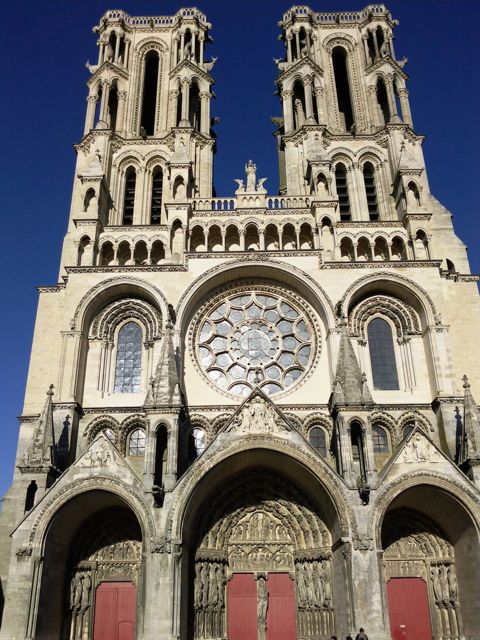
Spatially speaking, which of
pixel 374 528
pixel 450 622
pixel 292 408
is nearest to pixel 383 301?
pixel 292 408

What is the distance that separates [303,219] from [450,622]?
15.5m

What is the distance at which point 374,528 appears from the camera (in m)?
17.7

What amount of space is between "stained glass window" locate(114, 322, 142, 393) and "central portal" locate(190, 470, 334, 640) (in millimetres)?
5350

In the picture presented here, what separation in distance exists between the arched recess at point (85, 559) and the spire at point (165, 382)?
122 inches

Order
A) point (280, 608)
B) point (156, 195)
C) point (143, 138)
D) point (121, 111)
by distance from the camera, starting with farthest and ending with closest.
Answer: point (121, 111) → point (143, 138) → point (156, 195) → point (280, 608)

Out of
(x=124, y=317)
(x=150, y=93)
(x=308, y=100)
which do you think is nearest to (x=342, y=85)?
(x=308, y=100)

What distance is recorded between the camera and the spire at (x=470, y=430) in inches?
740

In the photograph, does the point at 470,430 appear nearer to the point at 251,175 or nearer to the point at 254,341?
→ the point at 254,341

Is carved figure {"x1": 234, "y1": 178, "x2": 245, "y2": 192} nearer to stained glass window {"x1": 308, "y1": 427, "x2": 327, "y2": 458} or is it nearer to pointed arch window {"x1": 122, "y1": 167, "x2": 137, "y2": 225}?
pointed arch window {"x1": 122, "y1": 167, "x2": 137, "y2": 225}

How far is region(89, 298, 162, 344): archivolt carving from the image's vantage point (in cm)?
2319

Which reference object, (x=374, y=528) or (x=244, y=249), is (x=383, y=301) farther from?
(x=374, y=528)

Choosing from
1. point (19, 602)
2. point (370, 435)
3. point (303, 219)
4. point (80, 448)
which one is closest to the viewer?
point (19, 602)

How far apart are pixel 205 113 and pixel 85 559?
21.9 metres

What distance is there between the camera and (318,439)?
21547 mm
